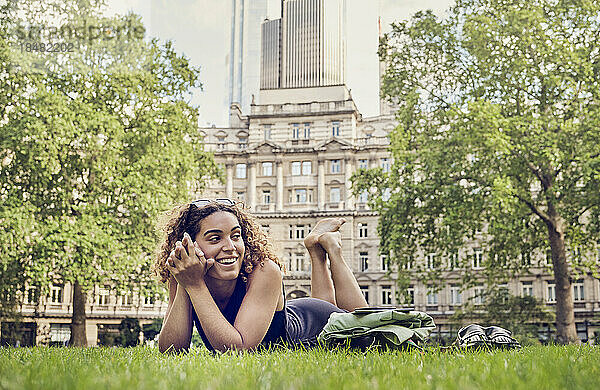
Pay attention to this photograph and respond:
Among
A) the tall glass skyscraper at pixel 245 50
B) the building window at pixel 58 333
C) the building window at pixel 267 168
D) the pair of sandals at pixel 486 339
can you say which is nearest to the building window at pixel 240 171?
the building window at pixel 267 168

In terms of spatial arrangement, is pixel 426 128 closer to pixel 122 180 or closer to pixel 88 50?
pixel 122 180

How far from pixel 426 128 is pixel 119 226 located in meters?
10.5

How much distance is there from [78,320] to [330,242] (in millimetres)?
16081

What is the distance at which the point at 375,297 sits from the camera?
51438mm

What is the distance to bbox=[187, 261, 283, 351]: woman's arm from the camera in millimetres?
4484

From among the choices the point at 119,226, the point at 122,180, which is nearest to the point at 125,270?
the point at 119,226

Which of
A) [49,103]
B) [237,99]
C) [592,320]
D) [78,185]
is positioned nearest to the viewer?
[49,103]

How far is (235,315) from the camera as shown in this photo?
503cm

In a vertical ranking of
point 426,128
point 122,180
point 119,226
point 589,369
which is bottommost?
point 589,369

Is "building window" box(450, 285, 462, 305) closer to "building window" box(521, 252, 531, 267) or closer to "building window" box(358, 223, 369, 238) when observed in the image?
"building window" box(358, 223, 369, 238)

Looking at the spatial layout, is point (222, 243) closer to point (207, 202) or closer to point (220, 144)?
point (207, 202)

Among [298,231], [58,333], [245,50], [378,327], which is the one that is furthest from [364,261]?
[378,327]

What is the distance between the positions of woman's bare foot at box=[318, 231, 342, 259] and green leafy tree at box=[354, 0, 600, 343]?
1104cm

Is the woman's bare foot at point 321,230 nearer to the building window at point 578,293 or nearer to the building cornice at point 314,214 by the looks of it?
the building window at point 578,293
